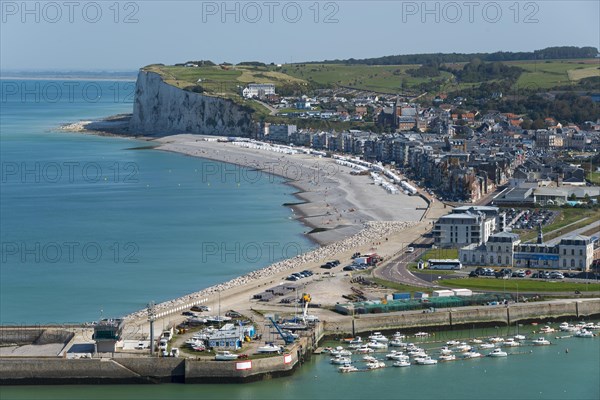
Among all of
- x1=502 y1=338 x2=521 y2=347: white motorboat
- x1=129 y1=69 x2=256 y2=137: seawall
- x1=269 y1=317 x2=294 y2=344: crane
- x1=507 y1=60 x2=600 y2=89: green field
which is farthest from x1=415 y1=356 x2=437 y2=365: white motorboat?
x1=507 y1=60 x2=600 y2=89: green field

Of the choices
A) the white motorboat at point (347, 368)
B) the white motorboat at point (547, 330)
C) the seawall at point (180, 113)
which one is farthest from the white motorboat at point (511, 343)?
the seawall at point (180, 113)

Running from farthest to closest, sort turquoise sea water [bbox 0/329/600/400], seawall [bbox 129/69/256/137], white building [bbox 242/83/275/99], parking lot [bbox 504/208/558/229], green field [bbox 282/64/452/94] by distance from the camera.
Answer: green field [bbox 282/64/452/94] → white building [bbox 242/83/275/99] → seawall [bbox 129/69/256/137] → parking lot [bbox 504/208/558/229] → turquoise sea water [bbox 0/329/600/400]

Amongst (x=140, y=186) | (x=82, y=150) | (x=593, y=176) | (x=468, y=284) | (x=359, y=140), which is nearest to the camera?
(x=468, y=284)

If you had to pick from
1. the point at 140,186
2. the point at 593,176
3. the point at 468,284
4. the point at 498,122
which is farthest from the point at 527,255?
the point at 498,122

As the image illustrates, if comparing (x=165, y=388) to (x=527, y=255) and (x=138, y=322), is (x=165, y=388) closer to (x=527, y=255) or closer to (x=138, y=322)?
(x=138, y=322)

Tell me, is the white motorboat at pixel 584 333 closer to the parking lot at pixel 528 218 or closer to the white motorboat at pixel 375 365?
the white motorboat at pixel 375 365

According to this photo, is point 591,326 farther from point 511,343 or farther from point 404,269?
point 404,269

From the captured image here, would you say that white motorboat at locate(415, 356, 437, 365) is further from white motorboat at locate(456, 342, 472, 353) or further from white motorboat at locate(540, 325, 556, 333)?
white motorboat at locate(540, 325, 556, 333)
